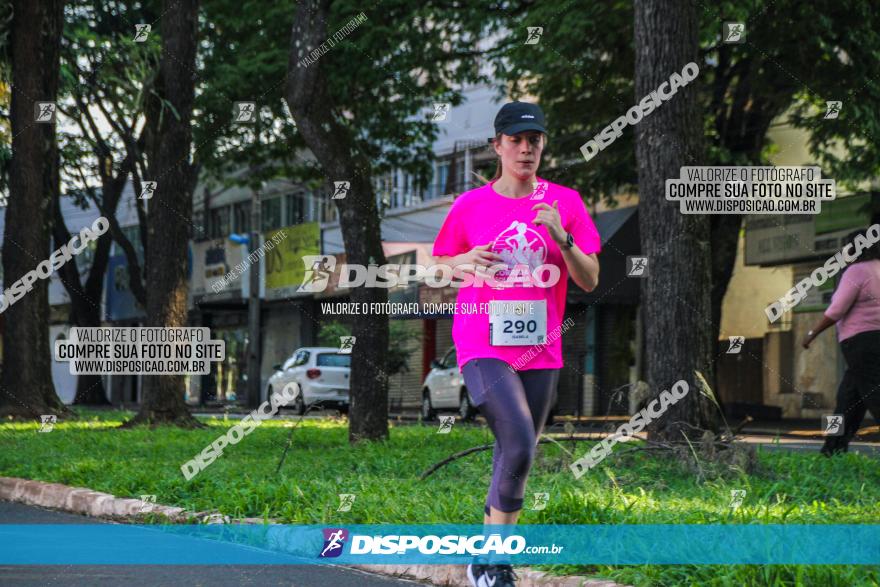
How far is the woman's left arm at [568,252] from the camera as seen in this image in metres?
5.13

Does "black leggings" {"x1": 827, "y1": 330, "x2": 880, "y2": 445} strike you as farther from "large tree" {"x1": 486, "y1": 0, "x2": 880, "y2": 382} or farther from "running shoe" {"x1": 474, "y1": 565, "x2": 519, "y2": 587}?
"large tree" {"x1": 486, "y1": 0, "x2": 880, "y2": 382}

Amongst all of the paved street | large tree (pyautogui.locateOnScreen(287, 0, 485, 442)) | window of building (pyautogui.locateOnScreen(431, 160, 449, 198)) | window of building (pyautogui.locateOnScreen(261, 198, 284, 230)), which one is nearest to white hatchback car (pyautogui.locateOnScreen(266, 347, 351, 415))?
large tree (pyautogui.locateOnScreen(287, 0, 485, 442))

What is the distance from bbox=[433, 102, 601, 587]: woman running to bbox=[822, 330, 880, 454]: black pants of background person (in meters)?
5.95

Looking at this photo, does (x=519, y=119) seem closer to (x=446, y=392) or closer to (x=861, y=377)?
(x=861, y=377)

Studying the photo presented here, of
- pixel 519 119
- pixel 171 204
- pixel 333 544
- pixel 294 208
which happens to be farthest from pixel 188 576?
pixel 294 208

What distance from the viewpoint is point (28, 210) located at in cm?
2075

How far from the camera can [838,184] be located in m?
22.9

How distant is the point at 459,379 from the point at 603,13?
8662mm

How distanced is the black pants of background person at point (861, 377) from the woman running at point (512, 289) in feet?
19.5

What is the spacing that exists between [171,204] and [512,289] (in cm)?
1321

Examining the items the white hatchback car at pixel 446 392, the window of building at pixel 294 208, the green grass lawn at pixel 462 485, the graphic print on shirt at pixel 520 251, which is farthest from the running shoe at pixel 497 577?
the window of building at pixel 294 208

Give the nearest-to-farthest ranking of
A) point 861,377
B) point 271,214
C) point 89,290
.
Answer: point 861,377 < point 89,290 < point 271,214

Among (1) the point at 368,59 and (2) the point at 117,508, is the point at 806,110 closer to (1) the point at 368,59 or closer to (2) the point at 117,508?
(1) the point at 368,59

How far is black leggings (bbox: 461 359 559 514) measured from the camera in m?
5.29
